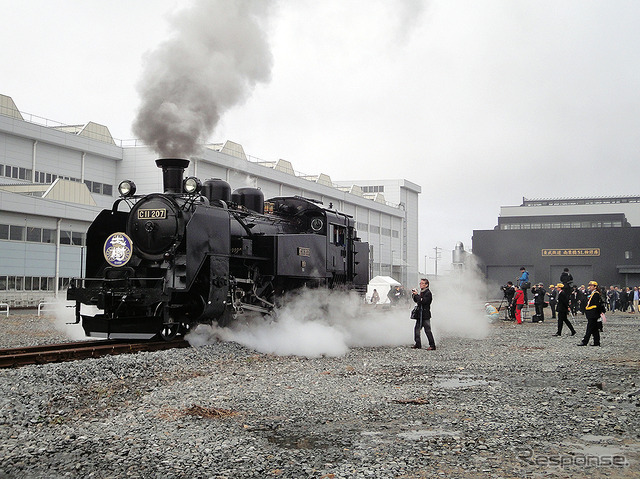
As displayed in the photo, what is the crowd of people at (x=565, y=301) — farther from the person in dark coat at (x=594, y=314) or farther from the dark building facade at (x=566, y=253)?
the dark building facade at (x=566, y=253)

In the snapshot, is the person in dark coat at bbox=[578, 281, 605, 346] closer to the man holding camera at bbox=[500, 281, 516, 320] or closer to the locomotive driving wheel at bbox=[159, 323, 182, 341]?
the locomotive driving wheel at bbox=[159, 323, 182, 341]

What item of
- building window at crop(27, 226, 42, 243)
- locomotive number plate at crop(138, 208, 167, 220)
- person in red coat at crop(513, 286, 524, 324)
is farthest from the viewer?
building window at crop(27, 226, 42, 243)

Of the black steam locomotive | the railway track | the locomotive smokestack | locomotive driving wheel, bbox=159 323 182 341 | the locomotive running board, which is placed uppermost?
the locomotive smokestack

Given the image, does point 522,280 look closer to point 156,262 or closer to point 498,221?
point 156,262

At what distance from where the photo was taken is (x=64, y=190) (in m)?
41.8

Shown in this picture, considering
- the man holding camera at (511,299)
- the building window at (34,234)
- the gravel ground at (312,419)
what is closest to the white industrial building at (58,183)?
the building window at (34,234)

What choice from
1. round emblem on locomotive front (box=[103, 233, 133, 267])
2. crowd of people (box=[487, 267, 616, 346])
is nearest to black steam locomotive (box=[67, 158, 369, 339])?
round emblem on locomotive front (box=[103, 233, 133, 267])

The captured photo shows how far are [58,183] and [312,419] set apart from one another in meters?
38.9

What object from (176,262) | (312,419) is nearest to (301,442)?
(312,419)

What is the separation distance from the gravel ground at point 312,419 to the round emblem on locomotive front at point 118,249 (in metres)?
2.47

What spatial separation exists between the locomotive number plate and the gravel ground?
2.70 m

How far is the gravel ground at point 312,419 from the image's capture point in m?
4.92

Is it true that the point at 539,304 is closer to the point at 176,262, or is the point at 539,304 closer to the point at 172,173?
the point at 172,173

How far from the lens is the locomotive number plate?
39.8 ft
